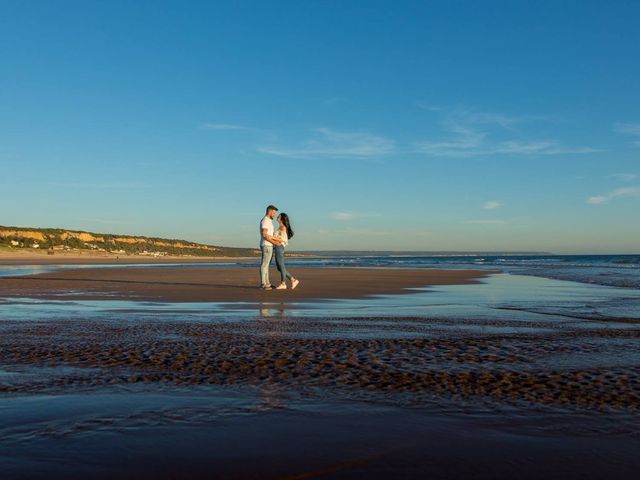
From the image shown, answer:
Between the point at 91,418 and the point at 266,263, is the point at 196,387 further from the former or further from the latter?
the point at 266,263

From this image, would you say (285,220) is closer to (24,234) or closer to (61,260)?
(61,260)

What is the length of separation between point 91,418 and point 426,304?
34.0 feet

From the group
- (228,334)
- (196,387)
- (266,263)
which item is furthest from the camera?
(266,263)

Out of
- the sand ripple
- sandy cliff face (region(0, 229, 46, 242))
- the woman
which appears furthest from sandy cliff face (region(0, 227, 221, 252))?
the sand ripple

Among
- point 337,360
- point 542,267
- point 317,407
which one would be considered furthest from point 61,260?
point 317,407

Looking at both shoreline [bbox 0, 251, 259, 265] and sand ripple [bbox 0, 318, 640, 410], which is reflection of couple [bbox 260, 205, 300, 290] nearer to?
sand ripple [bbox 0, 318, 640, 410]

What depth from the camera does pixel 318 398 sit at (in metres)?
4.88

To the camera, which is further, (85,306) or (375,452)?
(85,306)

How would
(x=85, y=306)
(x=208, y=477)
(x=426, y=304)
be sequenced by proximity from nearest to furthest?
(x=208, y=477), (x=85, y=306), (x=426, y=304)

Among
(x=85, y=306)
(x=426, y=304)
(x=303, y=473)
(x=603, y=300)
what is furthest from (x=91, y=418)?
(x=603, y=300)

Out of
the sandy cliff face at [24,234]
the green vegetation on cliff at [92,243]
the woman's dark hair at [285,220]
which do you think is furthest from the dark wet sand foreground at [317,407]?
the sandy cliff face at [24,234]

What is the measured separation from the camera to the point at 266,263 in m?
18.4

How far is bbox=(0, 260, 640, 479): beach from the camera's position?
134 inches

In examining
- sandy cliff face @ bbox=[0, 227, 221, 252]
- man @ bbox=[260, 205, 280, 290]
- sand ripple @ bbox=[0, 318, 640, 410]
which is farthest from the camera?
sandy cliff face @ bbox=[0, 227, 221, 252]
